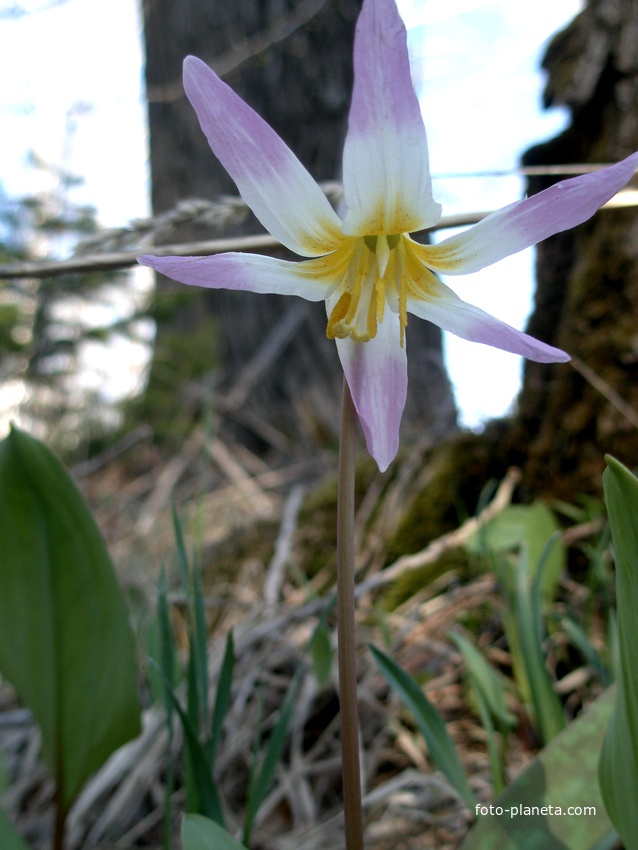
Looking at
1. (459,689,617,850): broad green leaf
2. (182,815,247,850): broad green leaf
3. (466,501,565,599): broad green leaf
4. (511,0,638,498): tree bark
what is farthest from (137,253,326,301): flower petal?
(511,0,638,498): tree bark

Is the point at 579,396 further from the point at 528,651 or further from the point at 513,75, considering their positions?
the point at 513,75

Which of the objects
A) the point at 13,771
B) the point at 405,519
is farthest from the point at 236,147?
the point at 405,519

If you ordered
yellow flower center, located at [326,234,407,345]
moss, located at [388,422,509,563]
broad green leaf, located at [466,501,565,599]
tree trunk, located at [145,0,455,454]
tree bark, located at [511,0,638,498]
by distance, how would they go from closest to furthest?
yellow flower center, located at [326,234,407,345] < broad green leaf, located at [466,501,565,599] < tree bark, located at [511,0,638,498] < moss, located at [388,422,509,563] < tree trunk, located at [145,0,455,454]

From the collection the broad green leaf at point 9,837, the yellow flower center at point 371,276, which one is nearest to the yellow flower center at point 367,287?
the yellow flower center at point 371,276

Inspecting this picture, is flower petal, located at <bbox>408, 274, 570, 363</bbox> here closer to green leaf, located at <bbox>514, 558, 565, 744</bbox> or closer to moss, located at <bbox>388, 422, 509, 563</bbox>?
green leaf, located at <bbox>514, 558, 565, 744</bbox>

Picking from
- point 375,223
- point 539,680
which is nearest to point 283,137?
point 375,223

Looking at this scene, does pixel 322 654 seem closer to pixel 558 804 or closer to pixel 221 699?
pixel 221 699
